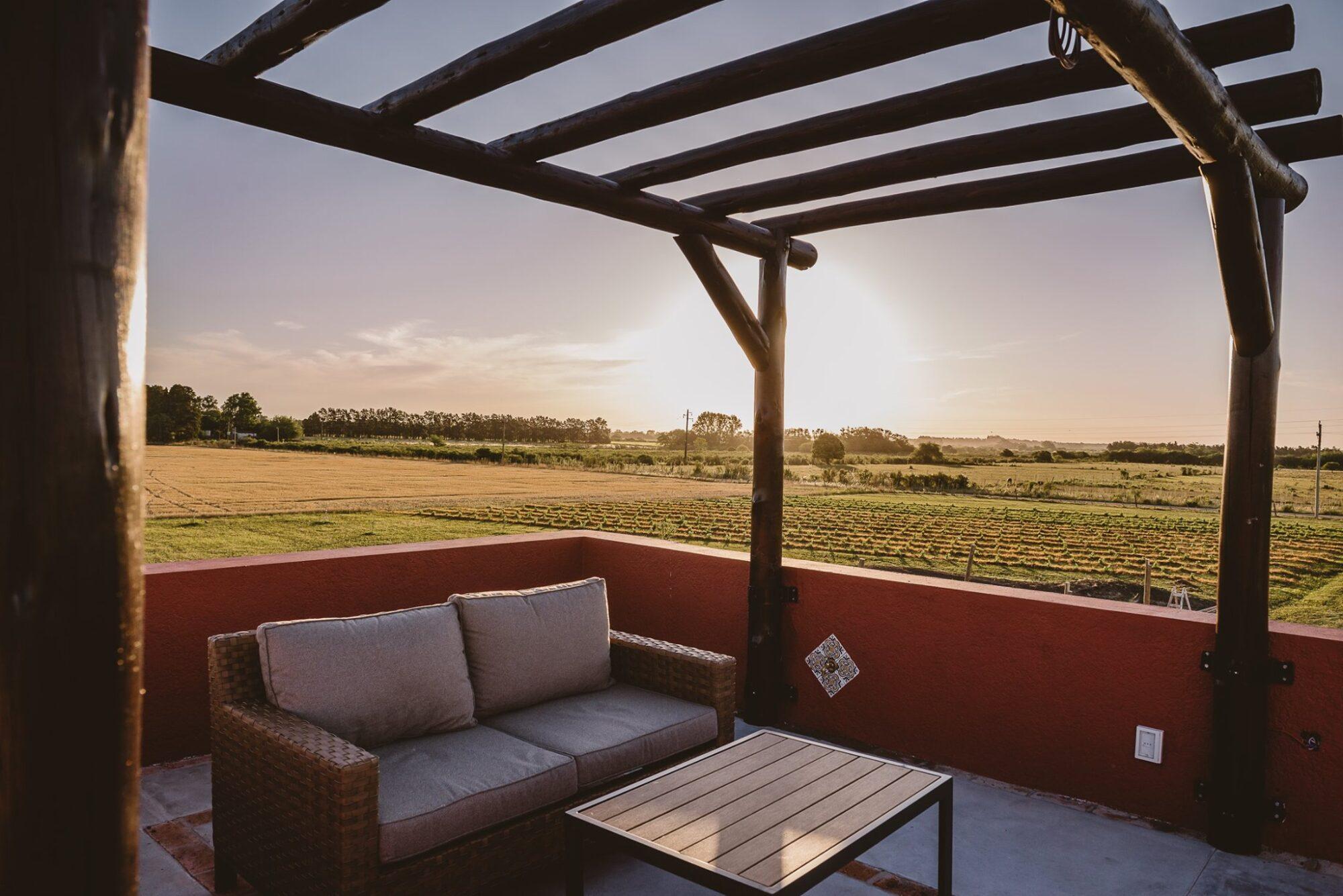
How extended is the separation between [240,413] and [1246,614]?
7784 centimetres

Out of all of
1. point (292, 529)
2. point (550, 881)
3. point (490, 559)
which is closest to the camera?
point (550, 881)

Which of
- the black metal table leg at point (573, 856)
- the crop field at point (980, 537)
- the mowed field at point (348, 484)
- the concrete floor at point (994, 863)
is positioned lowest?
the crop field at point (980, 537)

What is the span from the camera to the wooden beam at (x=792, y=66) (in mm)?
2146

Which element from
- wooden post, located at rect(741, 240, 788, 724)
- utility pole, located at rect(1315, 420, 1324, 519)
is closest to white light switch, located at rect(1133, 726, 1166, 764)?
wooden post, located at rect(741, 240, 788, 724)

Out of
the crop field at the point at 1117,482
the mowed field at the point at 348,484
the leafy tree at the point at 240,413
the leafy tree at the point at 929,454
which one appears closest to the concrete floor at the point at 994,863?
the mowed field at the point at 348,484

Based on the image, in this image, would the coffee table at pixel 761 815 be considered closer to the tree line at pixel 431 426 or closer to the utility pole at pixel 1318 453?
the tree line at pixel 431 426

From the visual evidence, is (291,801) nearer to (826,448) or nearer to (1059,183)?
(1059,183)

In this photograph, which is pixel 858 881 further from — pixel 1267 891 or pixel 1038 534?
pixel 1038 534

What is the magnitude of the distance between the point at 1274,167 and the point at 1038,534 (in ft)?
150

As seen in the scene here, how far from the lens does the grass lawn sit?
2608 cm

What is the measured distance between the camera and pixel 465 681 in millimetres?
2828

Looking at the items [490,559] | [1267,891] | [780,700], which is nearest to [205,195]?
[490,559]

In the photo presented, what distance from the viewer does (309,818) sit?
214 centimetres

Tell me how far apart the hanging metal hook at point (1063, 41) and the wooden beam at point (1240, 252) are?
2.90ft
